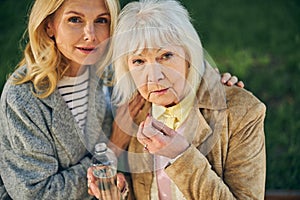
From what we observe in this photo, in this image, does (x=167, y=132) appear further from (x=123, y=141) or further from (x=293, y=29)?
(x=293, y=29)

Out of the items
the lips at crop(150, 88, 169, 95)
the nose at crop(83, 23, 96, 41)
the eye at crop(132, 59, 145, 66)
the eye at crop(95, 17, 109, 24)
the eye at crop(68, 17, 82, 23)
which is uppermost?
the eye at crop(68, 17, 82, 23)

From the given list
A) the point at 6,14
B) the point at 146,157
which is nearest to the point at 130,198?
the point at 146,157

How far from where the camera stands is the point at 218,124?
226cm

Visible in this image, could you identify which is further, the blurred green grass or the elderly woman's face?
the blurred green grass

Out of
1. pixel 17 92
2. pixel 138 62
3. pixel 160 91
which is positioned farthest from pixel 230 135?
pixel 17 92

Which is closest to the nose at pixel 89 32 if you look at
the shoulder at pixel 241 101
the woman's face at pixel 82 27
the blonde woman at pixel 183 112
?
the woman's face at pixel 82 27

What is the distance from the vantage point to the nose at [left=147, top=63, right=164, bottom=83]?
2110 mm

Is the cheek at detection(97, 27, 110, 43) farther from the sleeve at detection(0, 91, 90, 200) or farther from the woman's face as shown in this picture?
the sleeve at detection(0, 91, 90, 200)

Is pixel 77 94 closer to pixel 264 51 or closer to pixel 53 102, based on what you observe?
pixel 53 102

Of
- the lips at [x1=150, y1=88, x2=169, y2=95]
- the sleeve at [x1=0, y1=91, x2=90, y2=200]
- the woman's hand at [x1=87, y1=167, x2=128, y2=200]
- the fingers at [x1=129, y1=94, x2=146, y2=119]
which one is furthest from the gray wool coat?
the lips at [x1=150, y1=88, x2=169, y2=95]

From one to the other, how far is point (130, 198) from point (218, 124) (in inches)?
21.6

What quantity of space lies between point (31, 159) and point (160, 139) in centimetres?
68

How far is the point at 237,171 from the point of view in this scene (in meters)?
2.27

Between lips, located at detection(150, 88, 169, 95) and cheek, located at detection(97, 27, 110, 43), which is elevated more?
cheek, located at detection(97, 27, 110, 43)
